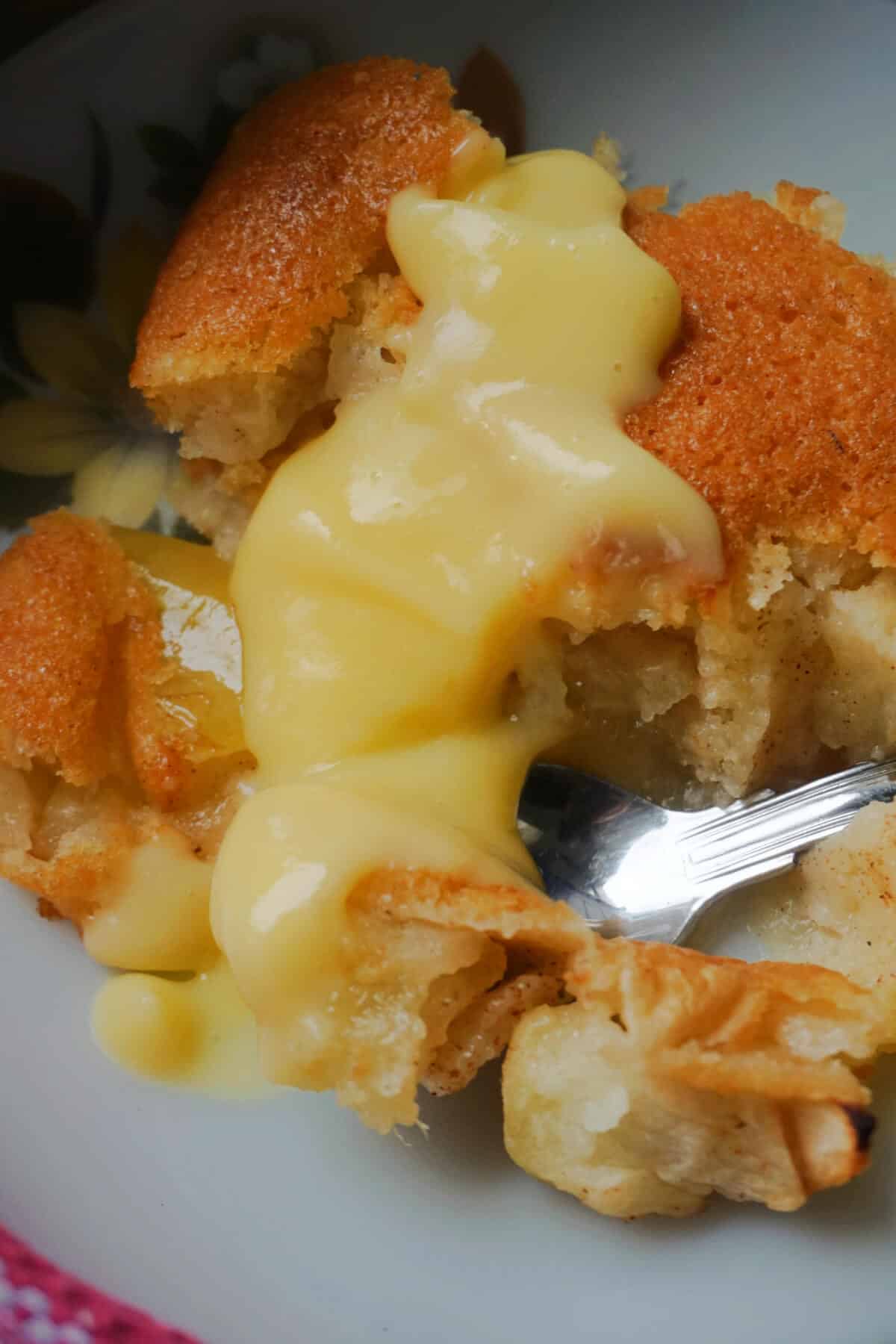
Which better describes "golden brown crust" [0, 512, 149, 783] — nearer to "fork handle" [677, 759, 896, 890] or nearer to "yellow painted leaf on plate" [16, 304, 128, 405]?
"yellow painted leaf on plate" [16, 304, 128, 405]

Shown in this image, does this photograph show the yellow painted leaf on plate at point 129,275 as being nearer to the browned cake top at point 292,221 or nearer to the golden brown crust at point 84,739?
the browned cake top at point 292,221

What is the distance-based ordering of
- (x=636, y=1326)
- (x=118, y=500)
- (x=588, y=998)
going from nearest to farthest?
(x=588, y=998), (x=636, y=1326), (x=118, y=500)

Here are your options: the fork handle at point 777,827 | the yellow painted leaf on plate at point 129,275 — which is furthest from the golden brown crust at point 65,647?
the fork handle at point 777,827

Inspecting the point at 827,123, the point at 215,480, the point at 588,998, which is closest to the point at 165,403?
the point at 215,480

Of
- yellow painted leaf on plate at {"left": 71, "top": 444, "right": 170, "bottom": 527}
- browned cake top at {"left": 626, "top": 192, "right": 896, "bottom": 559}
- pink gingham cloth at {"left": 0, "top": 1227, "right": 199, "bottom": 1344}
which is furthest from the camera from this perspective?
yellow painted leaf on plate at {"left": 71, "top": 444, "right": 170, "bottom": 527}

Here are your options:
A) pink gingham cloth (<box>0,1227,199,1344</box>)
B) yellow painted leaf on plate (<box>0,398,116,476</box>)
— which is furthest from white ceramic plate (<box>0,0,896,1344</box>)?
yellow painted leaf on plate (<box>0,398,116,476</box>)

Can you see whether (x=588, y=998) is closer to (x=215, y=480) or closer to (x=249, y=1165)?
(x=249, y=1165)
